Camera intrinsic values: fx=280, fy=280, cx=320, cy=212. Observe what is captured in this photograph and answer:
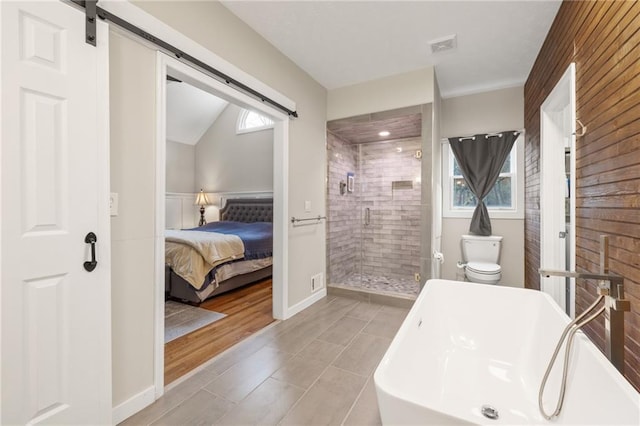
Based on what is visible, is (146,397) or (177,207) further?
(177,207)

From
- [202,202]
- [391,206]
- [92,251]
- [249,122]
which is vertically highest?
[249,122]

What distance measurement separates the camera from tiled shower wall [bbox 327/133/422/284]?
404cm

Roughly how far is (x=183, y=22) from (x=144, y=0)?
0.82 feet

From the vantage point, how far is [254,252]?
402 centimetres

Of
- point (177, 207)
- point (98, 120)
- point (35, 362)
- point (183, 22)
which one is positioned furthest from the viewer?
point (177, 207)

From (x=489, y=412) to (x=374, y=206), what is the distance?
3.19m

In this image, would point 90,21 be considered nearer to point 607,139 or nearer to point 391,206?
point 607,139

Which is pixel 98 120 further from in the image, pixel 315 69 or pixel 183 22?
A: pixel 315 69

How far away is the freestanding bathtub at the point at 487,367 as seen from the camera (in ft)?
2.97

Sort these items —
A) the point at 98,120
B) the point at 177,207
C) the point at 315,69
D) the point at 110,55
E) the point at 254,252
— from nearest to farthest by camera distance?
the point at 98,120
the point at 110,55
the point at 315,69
the point at 254,252
the point at 177,207

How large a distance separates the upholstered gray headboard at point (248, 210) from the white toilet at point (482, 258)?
3.31 metres

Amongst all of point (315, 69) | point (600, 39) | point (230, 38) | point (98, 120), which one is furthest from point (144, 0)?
point (600, 39)

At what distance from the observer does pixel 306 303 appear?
3.12 m

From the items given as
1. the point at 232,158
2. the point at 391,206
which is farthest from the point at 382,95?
the point at 232,158
